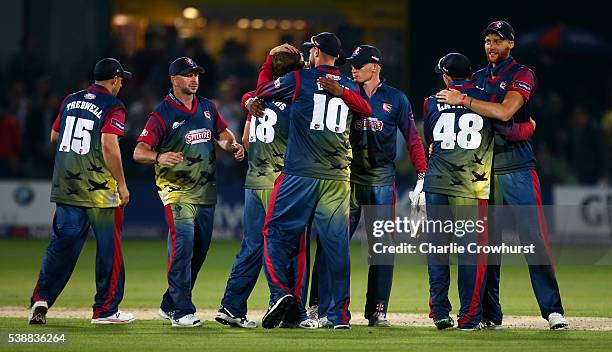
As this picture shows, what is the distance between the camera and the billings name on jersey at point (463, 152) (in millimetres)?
10406

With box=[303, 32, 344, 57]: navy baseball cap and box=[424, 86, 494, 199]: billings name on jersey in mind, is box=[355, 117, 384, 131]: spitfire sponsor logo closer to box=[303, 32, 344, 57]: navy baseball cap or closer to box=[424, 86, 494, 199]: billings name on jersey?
box=[424, 86, 494, 199]: billings name on jersey

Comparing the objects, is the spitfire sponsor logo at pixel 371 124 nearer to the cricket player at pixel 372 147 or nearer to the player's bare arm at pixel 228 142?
the cricket player at pixel 372 147

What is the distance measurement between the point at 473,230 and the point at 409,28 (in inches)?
693

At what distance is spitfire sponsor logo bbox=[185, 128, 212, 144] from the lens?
10.9 m

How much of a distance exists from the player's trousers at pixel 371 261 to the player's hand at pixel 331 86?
4.07 ft

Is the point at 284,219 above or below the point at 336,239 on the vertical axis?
above

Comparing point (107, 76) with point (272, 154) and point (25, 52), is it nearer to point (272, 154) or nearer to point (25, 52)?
point (272, 154)

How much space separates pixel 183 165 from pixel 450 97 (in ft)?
8.20

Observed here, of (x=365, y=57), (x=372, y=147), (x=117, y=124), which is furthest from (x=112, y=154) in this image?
(x=365, y=57)

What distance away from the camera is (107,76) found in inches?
431

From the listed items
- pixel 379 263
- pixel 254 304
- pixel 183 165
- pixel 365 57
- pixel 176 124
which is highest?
pixel 365 57

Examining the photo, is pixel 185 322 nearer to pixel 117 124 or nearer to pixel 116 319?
pixel 116 319

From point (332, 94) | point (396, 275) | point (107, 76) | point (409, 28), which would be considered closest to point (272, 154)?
point (332, 94)

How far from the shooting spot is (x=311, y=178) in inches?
401
